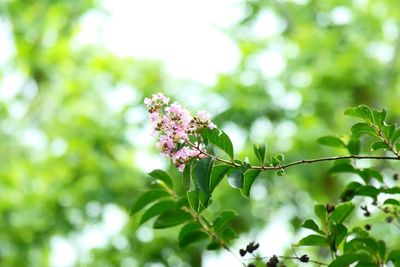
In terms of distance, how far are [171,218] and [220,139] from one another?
374 millimetres

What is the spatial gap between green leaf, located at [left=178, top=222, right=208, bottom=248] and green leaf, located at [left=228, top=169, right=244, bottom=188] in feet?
1.34

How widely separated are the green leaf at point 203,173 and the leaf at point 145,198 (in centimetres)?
47

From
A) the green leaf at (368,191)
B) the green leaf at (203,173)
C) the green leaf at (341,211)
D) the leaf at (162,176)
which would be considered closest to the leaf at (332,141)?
the green leaf at (368,191)

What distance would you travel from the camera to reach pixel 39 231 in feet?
14.5

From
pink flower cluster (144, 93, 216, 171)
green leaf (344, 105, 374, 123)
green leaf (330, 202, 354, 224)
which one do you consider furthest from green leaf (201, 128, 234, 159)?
green leaf (330, 202, 354, 224)

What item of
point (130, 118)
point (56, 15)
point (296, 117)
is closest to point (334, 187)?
point (296, 117)

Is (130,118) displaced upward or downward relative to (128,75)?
downward

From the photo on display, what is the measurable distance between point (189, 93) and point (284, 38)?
1294mm

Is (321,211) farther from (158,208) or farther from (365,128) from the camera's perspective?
(158,208)

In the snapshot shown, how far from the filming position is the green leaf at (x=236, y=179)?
982 mm

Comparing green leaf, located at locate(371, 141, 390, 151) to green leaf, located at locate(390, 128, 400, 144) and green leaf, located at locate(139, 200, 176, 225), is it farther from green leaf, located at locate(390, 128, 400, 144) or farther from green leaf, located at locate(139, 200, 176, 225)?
green leaf, located at locate(139, 200, 176, 225)

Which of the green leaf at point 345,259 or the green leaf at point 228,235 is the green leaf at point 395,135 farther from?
the green leaf at point 228,235

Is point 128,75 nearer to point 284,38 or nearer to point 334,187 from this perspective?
point 284,38

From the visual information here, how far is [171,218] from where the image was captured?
137cm
